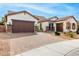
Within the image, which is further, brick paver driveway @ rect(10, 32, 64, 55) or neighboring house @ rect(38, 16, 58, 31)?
neighboring house @ rect(38, 16, 58, 31)

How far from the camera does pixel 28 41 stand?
13.3ft

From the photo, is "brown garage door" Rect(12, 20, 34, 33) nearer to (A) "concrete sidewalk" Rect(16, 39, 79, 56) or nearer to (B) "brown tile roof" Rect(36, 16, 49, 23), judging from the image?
(B) "brown tile roof" Rect(36, 16, 49, 23)

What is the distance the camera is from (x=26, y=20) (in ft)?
13.5

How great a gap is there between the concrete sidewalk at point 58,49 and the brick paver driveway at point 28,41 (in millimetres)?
113

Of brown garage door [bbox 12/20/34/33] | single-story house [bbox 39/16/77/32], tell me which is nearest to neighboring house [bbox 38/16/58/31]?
single-story house [bbox 39/16/77/32]

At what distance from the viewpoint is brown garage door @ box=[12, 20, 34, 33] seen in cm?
407

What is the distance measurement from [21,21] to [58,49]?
1032 mm

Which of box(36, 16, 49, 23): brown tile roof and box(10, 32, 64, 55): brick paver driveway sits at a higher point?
box(36, 16, 49, 23): brown tile roof

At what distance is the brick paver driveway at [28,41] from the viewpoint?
3.96 metres

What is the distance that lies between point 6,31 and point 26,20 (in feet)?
1.66

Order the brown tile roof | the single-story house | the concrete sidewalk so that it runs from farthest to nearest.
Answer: the single-story house → the brown tile roof → the concrete sidewalk

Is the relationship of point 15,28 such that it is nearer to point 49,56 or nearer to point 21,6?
point 21,6

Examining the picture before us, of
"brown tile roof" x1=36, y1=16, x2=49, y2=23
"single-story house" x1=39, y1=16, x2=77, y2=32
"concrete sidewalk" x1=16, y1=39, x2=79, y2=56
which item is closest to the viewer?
"concrete sidewalk" x1=16, y1=39, x2=79, y2=56

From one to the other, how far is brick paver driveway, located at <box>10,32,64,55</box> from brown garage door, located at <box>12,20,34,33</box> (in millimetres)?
119
